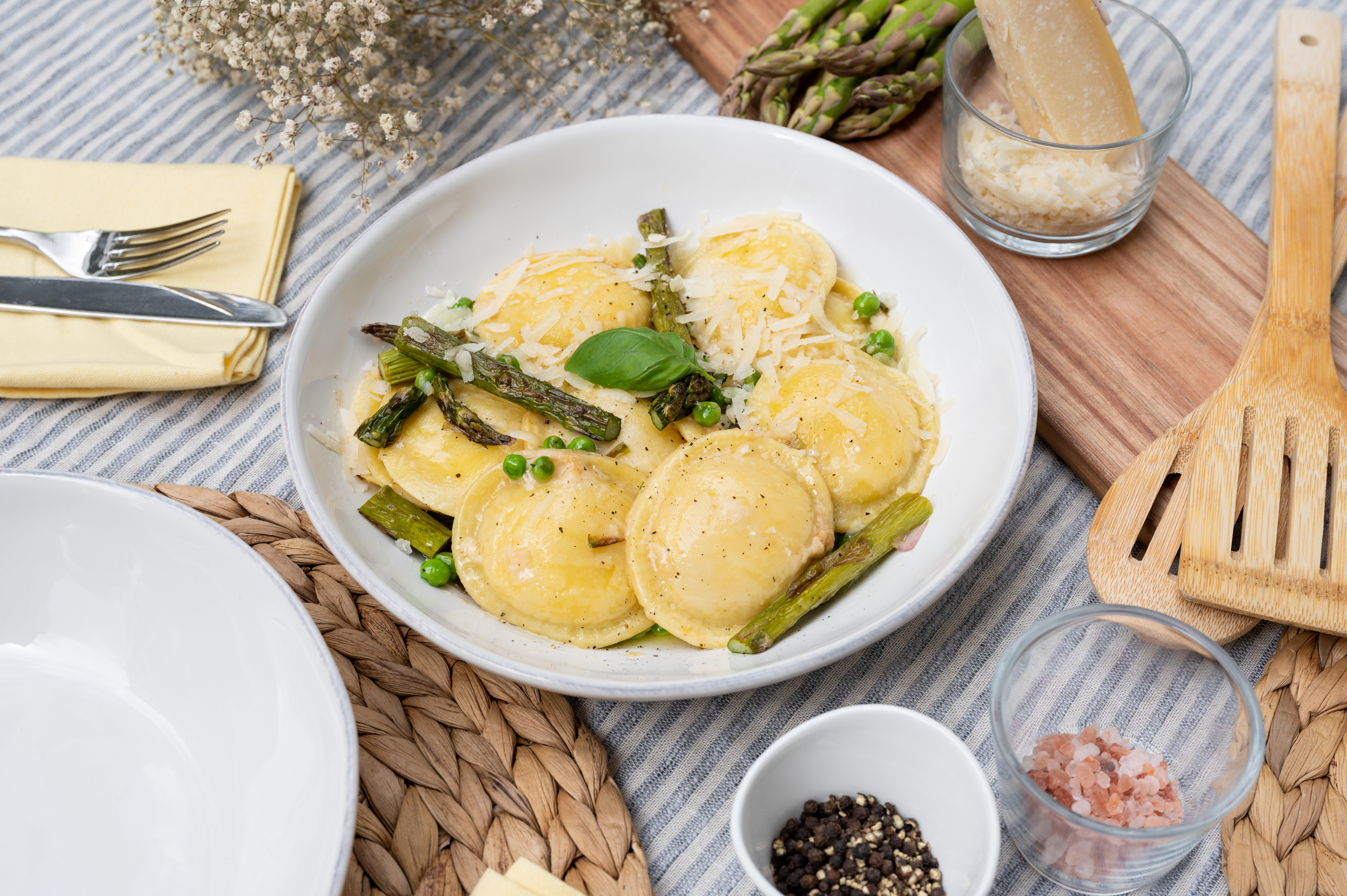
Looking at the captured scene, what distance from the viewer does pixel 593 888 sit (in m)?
3.08

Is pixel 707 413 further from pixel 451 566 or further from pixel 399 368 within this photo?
pixel 399 368

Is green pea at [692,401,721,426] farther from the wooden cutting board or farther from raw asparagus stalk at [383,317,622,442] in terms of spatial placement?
the wooden cutting board

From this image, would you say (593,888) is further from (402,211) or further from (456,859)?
(402,211)

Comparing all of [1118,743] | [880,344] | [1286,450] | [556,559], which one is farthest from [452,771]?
[1286,450]

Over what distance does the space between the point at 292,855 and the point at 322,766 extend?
256 millimetres

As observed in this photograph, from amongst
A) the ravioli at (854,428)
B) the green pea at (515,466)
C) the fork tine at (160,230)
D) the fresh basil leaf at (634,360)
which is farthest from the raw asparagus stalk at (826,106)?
the fork tine at (160,230)

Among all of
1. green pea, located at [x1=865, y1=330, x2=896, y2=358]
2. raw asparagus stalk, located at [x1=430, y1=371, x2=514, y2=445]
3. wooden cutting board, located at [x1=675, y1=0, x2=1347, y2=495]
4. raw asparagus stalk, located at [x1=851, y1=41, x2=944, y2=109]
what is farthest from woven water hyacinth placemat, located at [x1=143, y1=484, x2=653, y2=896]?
raw asparagus stalk, located at [x1=851, y1=41, x2=944, y2=109]

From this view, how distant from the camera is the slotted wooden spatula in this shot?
3.24 metres

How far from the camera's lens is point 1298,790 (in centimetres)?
320

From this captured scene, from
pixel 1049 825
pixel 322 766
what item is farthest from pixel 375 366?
pixel 1049 825

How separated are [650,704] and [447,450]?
4.17 feet

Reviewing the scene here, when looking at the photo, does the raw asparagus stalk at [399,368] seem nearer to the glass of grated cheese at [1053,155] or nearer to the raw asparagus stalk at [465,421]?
the raw asparagus stalk at [465,421]

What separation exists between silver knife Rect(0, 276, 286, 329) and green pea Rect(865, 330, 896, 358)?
2.72 metres

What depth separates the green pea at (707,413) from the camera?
12.3ft
